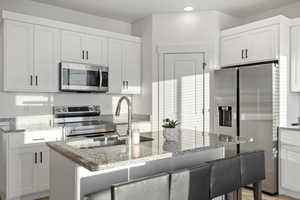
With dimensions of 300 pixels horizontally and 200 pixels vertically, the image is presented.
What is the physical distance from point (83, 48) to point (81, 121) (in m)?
1.15

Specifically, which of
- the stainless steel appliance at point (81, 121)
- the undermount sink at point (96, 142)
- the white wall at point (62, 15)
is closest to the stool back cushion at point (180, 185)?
the undermount sink at point (96, 142)

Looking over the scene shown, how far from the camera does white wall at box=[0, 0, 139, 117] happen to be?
3369 millimetres

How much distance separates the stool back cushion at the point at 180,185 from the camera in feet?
4.82

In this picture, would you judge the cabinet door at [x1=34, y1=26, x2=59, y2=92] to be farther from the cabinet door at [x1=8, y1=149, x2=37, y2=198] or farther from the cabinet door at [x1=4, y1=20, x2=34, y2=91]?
the cabinet door at [x1=8, y1=149, x2=37, y2=198]

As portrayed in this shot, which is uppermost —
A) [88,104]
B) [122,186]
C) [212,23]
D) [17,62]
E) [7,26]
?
[212,23]

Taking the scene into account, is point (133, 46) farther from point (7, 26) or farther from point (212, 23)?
point (7, 26)

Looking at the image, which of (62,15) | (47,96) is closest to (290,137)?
(47,96)

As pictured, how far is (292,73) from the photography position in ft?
10.9

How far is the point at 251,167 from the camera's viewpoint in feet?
6.36

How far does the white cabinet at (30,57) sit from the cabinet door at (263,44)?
9.23 feet

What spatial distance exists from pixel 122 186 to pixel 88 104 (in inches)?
116

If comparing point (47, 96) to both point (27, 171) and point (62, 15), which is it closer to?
point (27, 171)

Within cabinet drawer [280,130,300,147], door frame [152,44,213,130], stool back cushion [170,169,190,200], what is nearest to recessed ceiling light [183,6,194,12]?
door frame [152,44,213,130]

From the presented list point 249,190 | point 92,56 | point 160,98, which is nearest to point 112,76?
point 92,56
